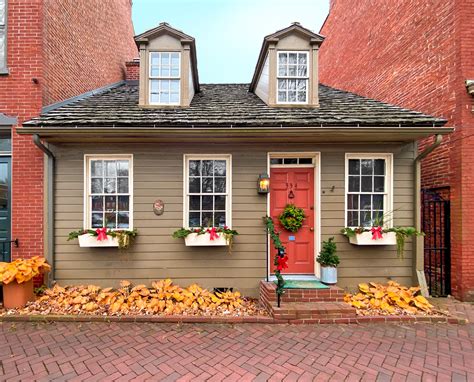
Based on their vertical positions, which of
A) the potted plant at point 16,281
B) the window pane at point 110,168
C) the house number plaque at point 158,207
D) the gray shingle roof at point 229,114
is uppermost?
the gray shingle roof at point 229,114

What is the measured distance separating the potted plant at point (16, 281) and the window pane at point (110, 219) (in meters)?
1.41

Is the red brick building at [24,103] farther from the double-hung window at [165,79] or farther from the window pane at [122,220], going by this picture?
the double-hung window at [165,79]

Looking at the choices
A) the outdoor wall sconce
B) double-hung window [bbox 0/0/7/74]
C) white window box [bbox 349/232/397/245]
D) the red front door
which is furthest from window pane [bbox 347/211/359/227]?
double-hung window [bbox 0/0/7/74]

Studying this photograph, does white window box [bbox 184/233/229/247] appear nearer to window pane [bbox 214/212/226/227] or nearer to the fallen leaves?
window pane [bbox 214/212/226/227]

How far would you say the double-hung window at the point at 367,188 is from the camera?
5555 mm

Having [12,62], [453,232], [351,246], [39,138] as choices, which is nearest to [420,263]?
[453,232]

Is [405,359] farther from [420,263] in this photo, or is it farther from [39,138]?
[39,138]

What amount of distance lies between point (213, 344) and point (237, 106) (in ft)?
15.6

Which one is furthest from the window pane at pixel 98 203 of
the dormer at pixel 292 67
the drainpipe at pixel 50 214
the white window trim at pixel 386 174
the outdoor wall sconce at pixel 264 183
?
the white window trim at pixel 386 174

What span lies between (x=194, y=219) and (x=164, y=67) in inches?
141

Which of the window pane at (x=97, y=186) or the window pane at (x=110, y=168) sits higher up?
the window pane at (x=110, y=168)

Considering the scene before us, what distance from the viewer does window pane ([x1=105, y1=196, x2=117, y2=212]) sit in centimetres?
547

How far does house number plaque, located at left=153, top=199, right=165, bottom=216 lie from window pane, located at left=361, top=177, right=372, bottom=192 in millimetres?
4194

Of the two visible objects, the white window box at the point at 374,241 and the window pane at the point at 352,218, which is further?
the window pane at the point at 352,218
